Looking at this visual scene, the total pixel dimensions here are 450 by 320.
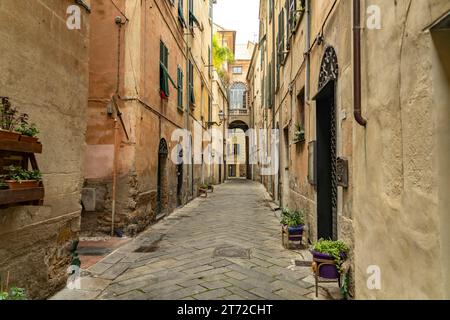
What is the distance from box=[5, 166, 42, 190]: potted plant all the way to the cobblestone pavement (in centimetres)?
148

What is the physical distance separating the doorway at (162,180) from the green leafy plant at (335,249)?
619cm

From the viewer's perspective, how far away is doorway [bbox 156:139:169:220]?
930 centimetres

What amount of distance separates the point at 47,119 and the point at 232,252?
3385 millimetres

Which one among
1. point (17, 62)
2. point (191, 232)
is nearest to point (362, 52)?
point (17, 62)

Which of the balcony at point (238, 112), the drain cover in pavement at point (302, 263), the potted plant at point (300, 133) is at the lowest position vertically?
the drain cover in pavement at point (302, 263)

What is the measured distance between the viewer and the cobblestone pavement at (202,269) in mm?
3654

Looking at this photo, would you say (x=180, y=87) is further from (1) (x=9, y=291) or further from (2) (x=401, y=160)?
(2) (x=401, y=160)

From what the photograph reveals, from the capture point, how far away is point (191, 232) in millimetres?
7148

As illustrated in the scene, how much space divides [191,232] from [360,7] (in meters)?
5.45

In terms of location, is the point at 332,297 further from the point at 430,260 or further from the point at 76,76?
the point at 76,76

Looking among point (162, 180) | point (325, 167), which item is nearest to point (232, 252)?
point (325, 167)

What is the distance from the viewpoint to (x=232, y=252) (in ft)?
17.6

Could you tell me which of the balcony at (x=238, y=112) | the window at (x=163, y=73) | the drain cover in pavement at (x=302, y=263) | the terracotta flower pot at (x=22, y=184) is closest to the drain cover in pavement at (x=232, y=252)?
the drain cover in pavement at (x=302, y=263)

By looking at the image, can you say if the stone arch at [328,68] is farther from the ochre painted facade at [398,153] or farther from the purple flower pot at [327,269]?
the purple flower pot at [327,269]
